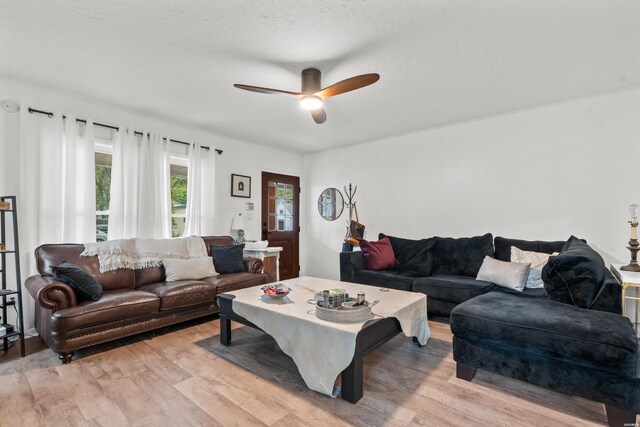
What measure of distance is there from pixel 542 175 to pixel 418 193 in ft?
4.98

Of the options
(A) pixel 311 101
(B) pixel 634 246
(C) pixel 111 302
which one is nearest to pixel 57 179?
(C) pixel 111 302

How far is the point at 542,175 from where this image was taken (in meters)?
3.67

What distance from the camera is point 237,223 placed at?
495cm

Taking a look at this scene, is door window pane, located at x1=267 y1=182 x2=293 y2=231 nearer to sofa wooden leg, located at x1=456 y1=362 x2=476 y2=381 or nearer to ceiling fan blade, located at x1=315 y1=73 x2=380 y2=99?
Result: ceiling fan blade, located at x1=315 y1=73 x2=380 y2=99

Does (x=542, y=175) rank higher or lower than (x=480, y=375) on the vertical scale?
higher

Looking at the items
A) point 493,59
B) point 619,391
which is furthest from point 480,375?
point 493,59

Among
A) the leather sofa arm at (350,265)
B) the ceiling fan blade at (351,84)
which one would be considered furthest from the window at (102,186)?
the leather sofa arm at (350,265)

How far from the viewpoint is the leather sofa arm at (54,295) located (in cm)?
241

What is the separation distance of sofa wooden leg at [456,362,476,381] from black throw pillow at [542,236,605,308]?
2.68 ft

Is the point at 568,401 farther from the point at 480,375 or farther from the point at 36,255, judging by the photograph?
the point at 36,255

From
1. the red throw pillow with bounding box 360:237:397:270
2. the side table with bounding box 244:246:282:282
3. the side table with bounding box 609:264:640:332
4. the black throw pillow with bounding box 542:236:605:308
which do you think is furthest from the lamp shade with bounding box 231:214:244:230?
the side table with bounding box 609:264:640:332

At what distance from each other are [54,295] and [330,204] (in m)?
4.03

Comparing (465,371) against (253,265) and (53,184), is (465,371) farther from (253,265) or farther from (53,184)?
(53,184)

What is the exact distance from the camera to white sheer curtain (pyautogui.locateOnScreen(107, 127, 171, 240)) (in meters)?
3.64
